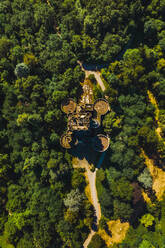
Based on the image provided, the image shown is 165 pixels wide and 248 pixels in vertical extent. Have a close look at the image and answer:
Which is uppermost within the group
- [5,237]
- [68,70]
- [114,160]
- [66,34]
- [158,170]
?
[66,34]

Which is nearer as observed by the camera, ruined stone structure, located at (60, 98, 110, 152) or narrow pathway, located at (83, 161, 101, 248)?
ruined stone structure, located at (60, 98, 110, 152)

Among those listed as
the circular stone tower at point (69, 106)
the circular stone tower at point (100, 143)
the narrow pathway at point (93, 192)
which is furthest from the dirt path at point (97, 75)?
the narrow pathway at point (93, 192)

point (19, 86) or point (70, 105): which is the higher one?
point (19, 86)

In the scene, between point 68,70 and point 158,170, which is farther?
point 158,170

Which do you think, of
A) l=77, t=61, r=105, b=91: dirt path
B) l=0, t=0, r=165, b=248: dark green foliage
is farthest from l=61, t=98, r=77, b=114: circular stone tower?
l=77, t=61, r=105, b=91: dirt path

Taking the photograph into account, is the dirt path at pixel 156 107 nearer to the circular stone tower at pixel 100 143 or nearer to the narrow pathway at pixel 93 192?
the circular stone tower at pixel 100 143

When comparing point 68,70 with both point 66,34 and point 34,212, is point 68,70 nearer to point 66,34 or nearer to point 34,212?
point 66,34

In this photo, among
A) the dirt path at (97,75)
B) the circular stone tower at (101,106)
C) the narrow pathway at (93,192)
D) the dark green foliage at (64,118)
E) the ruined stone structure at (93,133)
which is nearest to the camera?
the dark green foliage at (64,118)

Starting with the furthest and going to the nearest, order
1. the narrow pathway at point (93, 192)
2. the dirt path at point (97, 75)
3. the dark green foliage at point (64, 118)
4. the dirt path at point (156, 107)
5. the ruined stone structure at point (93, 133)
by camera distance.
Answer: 1. the dirt path at point (156, 107)
2. the dirt path at point (97, 75)
3. the narrow pathway at point (93, 192)
4. the ruined stone structure at point (93, 133)
5. the dark green foliage at point (64, 118)

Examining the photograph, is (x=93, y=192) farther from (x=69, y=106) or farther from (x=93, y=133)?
(x=69, y=106)

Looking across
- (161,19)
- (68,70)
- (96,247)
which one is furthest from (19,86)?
(96,247)

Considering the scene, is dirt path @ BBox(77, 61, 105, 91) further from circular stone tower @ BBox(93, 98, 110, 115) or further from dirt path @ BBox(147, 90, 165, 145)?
dirt path @ BBox(147, 90, 165, 145)
